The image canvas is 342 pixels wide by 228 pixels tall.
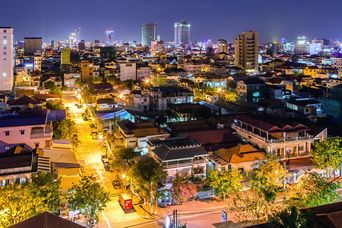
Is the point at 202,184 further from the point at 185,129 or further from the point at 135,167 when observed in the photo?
the point at 185,129

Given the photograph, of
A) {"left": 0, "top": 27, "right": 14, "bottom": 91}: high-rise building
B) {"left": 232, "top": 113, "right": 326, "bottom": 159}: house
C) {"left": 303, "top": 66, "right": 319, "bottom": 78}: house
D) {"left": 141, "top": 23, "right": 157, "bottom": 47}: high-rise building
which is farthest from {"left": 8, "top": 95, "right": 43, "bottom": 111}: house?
{"left": 141, "top": 23, "right": 157, "bottom": 47}: high-rise building

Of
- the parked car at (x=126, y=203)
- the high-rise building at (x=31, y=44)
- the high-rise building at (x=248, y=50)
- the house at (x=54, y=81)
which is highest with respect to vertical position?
the high-rise building at (x=31, y=44)

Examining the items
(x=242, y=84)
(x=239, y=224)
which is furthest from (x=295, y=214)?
(x=242, y=84)

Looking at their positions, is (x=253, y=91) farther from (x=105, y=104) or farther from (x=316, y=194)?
(x=316, y=194)

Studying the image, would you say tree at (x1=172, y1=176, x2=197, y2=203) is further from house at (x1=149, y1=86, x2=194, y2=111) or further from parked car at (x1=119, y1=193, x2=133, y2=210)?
house at (x1=149, y1=86, x2=194, y2=111)

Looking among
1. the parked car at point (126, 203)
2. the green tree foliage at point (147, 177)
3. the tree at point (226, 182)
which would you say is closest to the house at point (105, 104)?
the green tree foliage at point (147, 177)

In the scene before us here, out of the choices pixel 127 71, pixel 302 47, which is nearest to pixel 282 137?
pixel 127 71

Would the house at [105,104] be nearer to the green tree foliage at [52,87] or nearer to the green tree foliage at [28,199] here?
the green tree foliage at [52,87]
